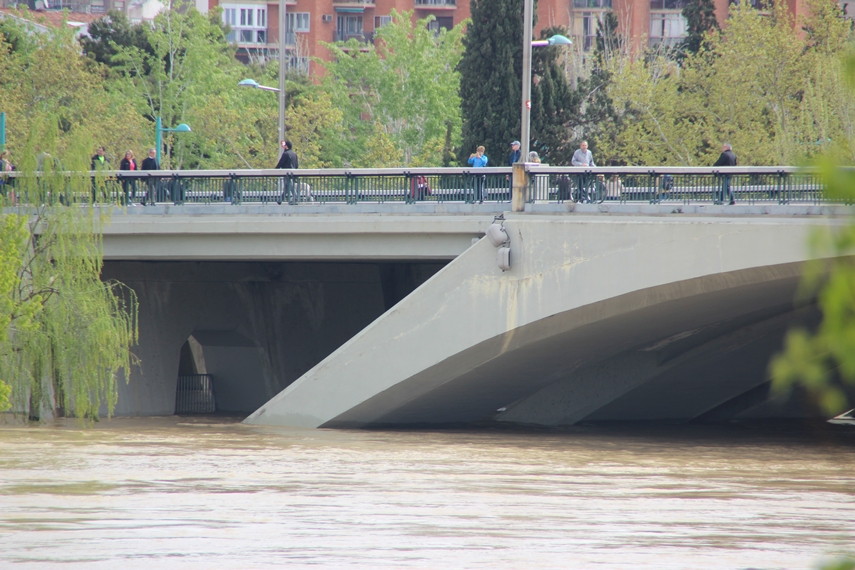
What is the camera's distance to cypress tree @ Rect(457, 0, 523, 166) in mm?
37062

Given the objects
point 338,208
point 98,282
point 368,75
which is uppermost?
point 368,75

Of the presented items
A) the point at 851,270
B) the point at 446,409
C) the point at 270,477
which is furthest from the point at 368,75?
the point at 851,270

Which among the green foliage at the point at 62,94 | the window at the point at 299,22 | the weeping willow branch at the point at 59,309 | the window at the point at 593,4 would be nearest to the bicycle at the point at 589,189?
the weeping willow branch at the point at 59,309

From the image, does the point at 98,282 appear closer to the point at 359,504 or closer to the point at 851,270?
the point at 359,504

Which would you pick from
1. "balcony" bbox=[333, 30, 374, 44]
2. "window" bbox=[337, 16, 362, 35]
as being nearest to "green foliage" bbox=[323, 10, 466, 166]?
"balcony" bbox=[333, 30, 374, 44]

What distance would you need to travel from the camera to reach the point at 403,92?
49.6 metres

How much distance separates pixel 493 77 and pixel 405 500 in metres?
27.7

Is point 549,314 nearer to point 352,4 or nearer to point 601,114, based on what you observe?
point 601,114

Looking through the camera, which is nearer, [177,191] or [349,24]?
[177,191]

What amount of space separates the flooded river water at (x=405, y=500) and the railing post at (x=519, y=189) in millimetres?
3883

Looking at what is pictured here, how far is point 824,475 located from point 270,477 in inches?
306

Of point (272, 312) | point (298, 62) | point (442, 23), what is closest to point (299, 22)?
point (298, 62)

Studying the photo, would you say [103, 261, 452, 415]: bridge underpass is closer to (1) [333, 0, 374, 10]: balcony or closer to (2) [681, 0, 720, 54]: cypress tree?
(2) [681, 0, 720, 54]: cypress tree

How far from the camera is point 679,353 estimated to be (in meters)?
23.0
